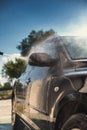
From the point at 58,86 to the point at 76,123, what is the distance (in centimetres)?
66

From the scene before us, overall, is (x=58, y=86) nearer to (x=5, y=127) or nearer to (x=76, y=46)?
(x=76, y=46)

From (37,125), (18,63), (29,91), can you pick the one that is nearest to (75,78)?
(37,125)

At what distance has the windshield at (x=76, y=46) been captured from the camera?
5.10 m

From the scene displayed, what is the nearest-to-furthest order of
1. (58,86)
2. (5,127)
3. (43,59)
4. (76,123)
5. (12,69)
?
1. (76,123)
2. (58,86)
3. (43,59)
4. (5,127)
5. (12,69)

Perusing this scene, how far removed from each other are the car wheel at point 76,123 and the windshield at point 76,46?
0.96 meters

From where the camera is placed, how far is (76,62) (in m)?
4.75

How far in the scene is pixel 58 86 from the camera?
4660 millimetres

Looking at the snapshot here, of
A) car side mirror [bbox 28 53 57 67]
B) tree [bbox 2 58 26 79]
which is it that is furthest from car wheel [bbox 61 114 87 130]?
tree [bbox 2 58 26 79]

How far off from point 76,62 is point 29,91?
145 cm

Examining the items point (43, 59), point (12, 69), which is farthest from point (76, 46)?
point (12, 69)

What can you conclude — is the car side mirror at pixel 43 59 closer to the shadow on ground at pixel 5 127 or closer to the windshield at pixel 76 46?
the windshield at pixel 76 46

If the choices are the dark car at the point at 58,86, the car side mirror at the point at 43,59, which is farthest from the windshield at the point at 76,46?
the car side mirror at the point at 43,59

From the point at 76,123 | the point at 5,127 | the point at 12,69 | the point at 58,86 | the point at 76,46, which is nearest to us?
the point at 76,123

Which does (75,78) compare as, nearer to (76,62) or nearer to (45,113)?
(76,62)
